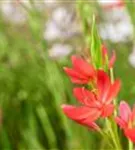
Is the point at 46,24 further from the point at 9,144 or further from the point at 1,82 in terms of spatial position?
the point at 9,144

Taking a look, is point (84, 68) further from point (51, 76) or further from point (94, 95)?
point (51, 76)

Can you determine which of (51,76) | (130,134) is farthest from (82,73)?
(51,76)

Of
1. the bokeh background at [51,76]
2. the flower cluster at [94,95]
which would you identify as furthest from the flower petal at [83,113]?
the bokeh background at [51,76]

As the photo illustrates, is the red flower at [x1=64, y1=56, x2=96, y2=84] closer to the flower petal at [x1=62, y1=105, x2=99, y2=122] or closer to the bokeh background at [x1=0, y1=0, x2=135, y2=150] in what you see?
the flower petal at [x1=62, y1=105, x2=99, y2=122]

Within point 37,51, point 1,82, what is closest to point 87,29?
point 37,51

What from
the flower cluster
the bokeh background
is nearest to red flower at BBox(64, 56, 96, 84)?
the flower cluster

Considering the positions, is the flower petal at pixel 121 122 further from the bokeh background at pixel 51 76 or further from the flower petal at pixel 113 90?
the bokeh background at pixel 51 76
